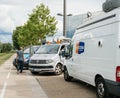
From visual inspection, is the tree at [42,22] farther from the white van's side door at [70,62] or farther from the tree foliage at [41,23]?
the white van's side door at [70,62]

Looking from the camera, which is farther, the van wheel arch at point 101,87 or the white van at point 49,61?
the white van at point 49,61

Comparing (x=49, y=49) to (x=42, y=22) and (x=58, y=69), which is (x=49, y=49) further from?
(x=42, y=22)

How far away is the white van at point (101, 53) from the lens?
26.9ft

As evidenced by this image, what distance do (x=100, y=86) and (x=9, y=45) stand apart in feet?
466

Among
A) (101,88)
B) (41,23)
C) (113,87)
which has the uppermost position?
(41,23)

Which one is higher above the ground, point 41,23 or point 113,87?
point 41,23

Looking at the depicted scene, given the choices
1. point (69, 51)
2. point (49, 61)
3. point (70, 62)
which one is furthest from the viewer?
point (49, 61)

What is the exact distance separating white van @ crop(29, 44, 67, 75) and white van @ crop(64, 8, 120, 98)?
545 cm

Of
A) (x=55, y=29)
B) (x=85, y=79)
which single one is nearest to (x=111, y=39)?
(x=85, y=79)

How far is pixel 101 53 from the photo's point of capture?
9.16 m

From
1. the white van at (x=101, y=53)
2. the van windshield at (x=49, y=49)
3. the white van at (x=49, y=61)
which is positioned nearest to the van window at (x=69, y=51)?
the white van at (x=101, y=53)

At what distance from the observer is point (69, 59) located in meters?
13.7

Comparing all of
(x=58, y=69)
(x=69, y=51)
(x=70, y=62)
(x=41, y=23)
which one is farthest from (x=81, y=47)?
(x=41, y=23)

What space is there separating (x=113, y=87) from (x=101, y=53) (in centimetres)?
130
